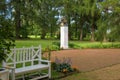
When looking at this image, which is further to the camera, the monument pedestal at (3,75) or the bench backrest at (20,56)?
the bench backrest at (20,56)

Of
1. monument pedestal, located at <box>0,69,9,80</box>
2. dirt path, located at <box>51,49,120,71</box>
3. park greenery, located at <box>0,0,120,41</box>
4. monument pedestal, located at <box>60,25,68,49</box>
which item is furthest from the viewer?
park greenery, located at <box>0,0,120,41</box>

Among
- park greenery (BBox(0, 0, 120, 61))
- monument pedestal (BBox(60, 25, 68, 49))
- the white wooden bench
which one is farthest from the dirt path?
park greenery (BBox(0, 0, 120, 61))

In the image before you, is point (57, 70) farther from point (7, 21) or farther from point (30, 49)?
point (7, 21)

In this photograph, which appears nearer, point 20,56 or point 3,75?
point 3,75

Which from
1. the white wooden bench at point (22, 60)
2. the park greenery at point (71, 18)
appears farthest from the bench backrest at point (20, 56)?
the park greenery at point (71, 18)

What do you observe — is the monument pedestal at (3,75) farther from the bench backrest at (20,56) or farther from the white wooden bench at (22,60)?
the bench backrest at (20,56)

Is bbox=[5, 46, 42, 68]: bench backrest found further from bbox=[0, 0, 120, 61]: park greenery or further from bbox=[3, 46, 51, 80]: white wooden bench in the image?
bbox=[0, 0, 120, 61]: park greenery

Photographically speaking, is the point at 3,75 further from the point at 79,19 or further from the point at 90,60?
the point at 79,19

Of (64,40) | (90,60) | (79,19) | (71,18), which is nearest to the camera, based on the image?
(90,60)

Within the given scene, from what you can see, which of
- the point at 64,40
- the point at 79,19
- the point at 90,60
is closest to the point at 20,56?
the point at 90,60

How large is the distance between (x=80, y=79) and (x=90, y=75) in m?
0.80

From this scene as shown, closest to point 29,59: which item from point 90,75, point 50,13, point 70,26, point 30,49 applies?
point 30,49

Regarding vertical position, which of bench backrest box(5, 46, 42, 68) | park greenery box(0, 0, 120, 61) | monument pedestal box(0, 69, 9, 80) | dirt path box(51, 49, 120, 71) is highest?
park greenery box(0, 0, 120, 61)

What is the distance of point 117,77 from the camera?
757 cm
